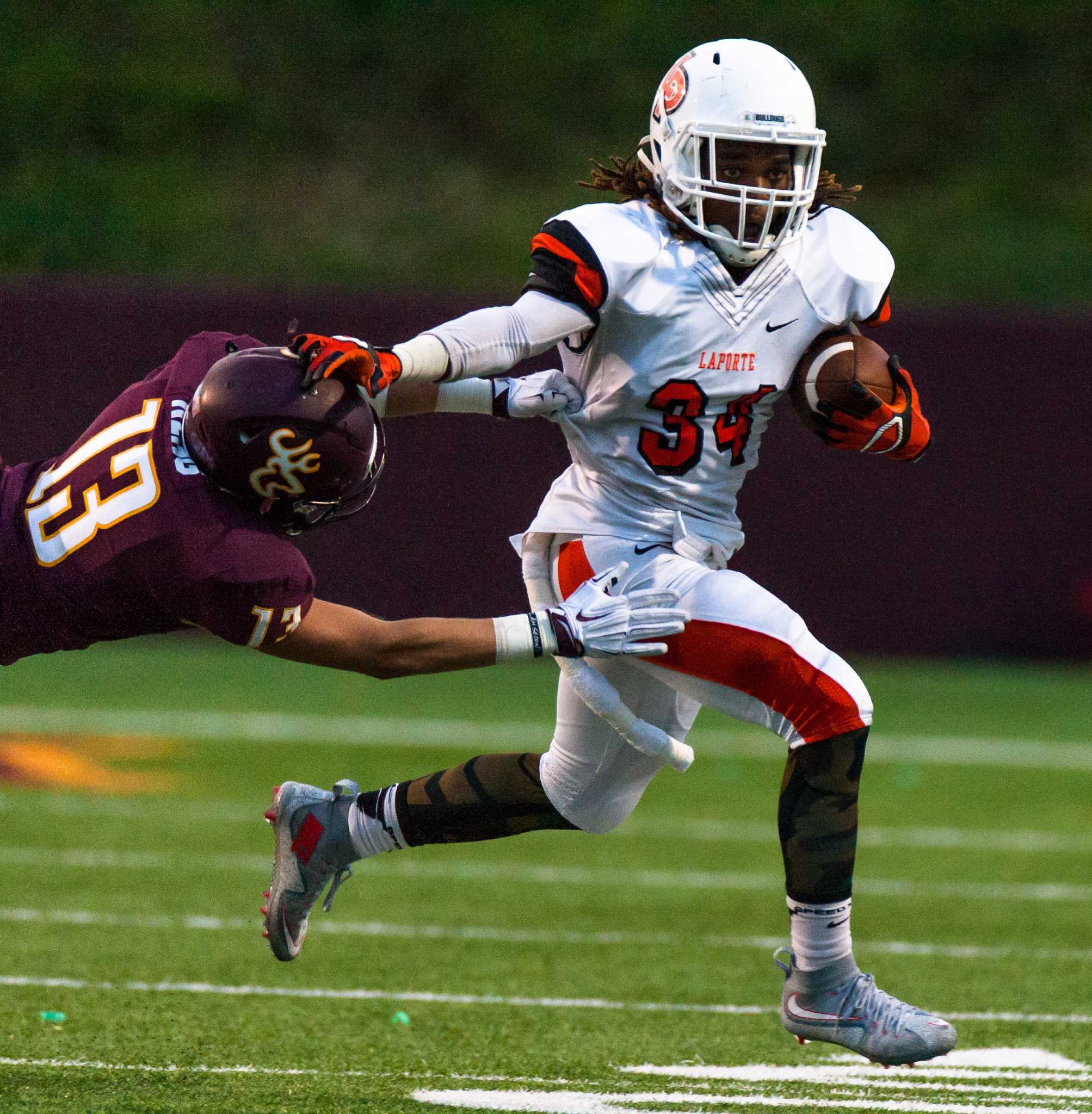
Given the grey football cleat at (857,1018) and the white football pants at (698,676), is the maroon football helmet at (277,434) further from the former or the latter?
the grey football cleat at (857,1018)

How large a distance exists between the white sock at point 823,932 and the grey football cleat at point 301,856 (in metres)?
1.02

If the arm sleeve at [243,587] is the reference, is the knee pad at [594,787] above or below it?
below

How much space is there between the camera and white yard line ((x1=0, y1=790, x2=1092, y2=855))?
7.41 m

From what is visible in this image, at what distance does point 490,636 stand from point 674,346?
2.13 ft

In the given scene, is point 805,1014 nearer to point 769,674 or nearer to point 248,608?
point 769,674

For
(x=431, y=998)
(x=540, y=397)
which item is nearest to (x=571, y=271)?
(x=540, y=397)

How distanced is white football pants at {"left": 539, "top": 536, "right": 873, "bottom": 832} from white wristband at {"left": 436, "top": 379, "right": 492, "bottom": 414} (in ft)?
1.05

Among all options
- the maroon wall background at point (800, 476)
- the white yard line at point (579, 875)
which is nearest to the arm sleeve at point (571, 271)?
the white yard line at point (579, 875)

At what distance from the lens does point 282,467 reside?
3428 millimetres

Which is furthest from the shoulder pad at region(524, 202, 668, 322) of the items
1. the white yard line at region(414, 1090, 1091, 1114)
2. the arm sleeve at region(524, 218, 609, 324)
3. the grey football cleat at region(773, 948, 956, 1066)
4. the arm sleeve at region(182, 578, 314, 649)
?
the white yard line at region(414, 1090, 1091, 1114)

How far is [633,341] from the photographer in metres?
3.75

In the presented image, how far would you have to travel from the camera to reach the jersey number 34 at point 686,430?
12.4 ft

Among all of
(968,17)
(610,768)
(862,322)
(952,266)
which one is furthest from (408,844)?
(968,17)

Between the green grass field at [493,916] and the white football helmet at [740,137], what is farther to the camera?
the green grass field at [493,916]
